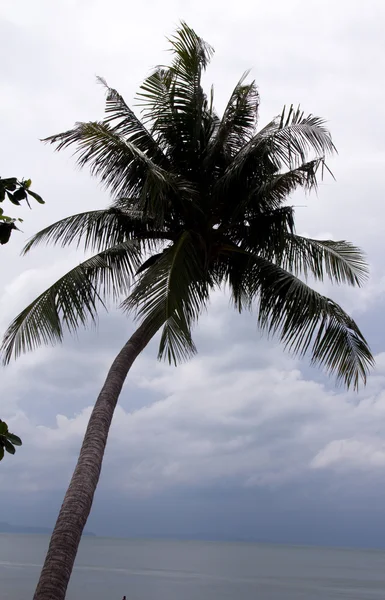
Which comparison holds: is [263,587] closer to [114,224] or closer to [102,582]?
[102,582]

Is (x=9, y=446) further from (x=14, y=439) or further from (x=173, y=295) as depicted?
(x=173, y=295)

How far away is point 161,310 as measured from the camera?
9008 millimetres

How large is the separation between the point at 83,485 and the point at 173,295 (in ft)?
8.13

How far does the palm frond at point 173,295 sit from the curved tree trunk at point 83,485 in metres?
0.65

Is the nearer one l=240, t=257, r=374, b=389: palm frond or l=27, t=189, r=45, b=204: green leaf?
l=27, t=189, r=45, b=204: green leaf

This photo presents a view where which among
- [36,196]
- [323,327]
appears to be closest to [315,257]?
[323,327]

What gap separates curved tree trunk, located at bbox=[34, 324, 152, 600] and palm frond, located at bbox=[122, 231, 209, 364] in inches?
25.6

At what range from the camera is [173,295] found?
914 centimetres

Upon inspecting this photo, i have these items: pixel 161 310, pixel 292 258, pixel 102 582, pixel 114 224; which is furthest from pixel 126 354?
pixel 102 582

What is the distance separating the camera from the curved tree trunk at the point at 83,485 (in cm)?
750

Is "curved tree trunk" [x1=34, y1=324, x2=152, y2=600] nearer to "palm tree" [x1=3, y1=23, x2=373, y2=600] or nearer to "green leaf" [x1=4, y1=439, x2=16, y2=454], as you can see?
"palm tree" [x1=3, y1=23, x2=373, y2=600]

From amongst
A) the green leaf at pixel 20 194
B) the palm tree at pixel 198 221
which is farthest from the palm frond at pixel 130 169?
the green leaf at pixel 20 194

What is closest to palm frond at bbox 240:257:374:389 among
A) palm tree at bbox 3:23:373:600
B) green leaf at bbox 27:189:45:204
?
palm tree at bbox 3:23:373:600

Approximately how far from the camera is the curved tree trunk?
750cm
